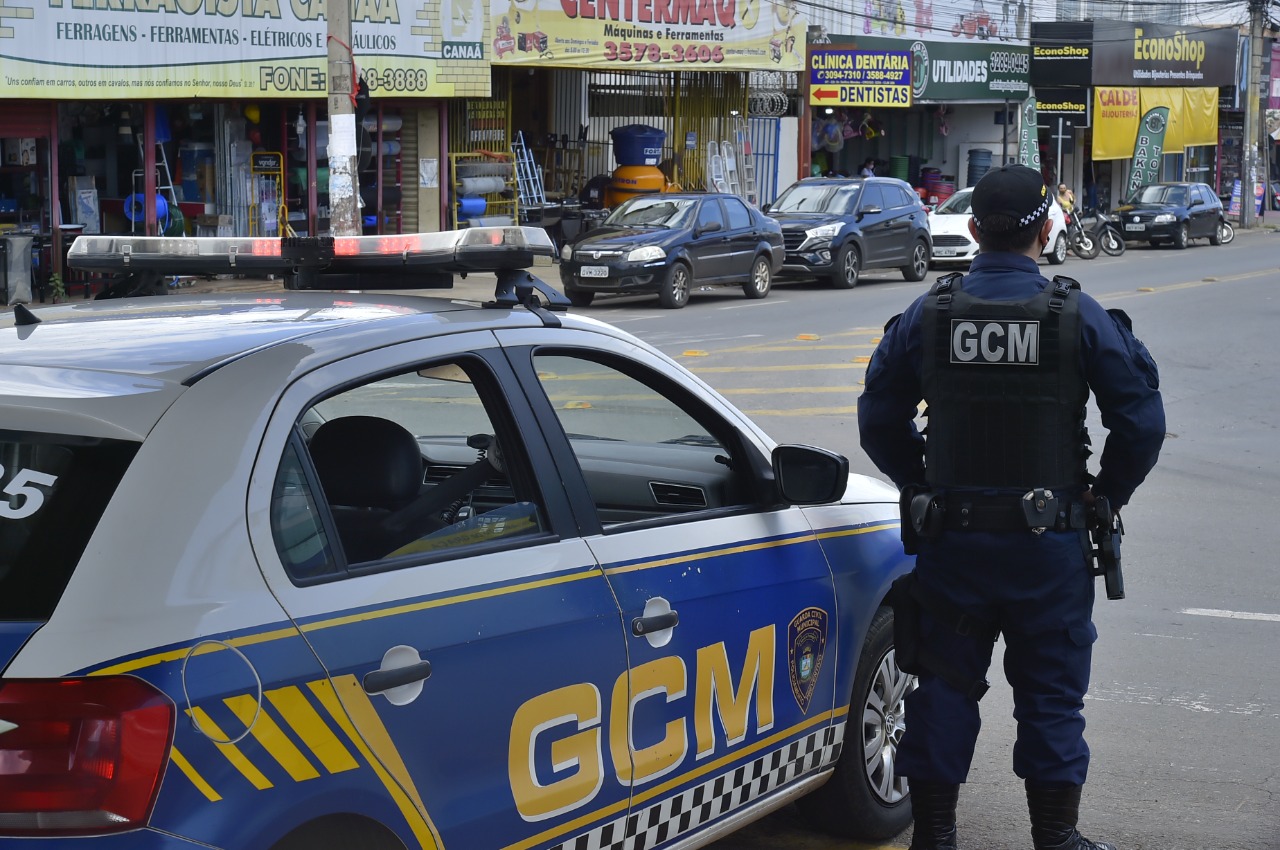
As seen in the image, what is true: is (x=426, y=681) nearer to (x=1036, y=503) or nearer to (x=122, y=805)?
(x=122, y=805)

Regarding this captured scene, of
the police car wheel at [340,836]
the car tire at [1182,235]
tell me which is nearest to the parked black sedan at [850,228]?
the car tire at [1182,235]

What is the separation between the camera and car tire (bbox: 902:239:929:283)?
27266 millimetres

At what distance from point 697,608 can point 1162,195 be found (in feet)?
121

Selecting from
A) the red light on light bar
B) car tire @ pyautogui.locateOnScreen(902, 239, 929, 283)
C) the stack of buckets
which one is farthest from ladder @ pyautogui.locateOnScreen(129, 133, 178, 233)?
the red light on light bar

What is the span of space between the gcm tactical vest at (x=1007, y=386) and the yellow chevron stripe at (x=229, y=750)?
2.15 m

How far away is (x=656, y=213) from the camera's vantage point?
74.0 ft

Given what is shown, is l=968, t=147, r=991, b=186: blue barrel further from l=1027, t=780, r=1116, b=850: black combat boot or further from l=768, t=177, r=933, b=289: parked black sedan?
l=1027, t=780, r=1116, b=850: black combat boot

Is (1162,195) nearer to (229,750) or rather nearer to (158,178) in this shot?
(158,178)

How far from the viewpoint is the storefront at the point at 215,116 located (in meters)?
19.4

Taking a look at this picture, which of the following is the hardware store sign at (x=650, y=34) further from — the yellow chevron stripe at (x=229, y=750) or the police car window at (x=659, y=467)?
the yellow chevron stripe at (x=229, y=750)

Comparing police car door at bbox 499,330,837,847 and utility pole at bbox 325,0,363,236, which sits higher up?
utility pole at bbox 325,0,363,236

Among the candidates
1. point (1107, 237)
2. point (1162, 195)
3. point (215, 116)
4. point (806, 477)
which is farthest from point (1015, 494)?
point (1162, 195)

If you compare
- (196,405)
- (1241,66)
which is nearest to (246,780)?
(196,405)

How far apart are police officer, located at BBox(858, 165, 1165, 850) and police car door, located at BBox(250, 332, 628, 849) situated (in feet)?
3.63
